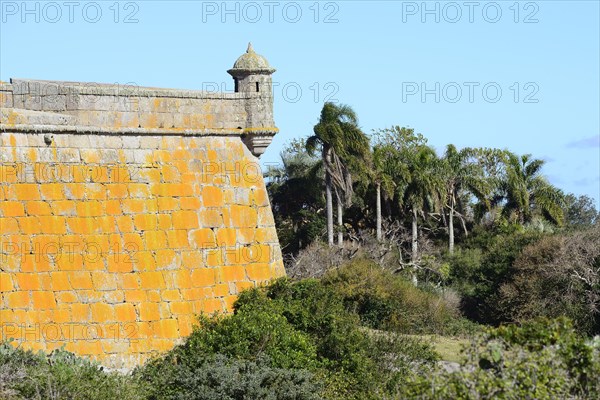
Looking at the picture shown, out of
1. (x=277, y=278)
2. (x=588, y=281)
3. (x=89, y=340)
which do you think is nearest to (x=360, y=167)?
(x=588, y=281)

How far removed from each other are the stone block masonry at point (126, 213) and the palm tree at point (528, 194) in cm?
3070

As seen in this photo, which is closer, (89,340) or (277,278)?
(89,340)

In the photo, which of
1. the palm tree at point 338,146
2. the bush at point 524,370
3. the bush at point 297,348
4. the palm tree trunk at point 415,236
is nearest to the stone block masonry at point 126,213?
the bush at point 297,348

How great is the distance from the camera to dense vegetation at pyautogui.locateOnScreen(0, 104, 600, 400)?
15.8 m

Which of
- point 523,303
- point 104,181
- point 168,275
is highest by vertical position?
point 104,181

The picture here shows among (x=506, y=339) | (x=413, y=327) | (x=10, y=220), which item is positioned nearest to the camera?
(x=506, y=339)

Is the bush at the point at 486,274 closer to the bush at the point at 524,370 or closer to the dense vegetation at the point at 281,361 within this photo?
the dense vegetation at the point at 281,361

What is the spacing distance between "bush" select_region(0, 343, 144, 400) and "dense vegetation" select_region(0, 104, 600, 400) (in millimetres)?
34

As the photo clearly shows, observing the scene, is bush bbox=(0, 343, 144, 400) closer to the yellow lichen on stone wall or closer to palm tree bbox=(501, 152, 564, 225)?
the yellow lichen on stone wall

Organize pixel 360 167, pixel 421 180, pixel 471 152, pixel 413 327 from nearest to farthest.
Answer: pixel 413 327, pixel 360 167, pixel 421 180, pixel 471 152

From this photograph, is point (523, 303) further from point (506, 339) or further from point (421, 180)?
point (506, 339)

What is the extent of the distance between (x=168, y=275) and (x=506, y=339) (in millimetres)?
8853

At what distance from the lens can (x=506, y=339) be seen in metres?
15.8

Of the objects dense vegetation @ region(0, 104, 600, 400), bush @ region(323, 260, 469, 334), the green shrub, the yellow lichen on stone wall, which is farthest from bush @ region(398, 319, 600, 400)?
bush @ region(323, 260, 469, 334)
